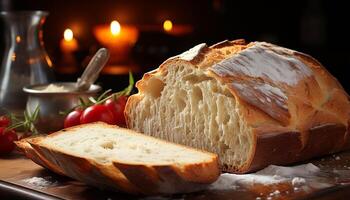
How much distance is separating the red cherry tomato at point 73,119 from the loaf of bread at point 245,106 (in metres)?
0.30

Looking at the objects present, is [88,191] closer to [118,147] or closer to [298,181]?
[118,147]

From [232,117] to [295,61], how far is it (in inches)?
16.0

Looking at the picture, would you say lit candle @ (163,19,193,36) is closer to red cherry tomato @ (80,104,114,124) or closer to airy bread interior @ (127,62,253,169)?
red cherry tomato @ (80,104,114,124)

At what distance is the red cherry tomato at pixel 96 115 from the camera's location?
2.80 metres

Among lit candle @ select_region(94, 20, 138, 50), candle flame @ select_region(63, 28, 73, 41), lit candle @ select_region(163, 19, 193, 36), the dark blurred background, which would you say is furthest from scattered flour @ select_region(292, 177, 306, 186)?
lit candle @ select_region(94, 20, 138, 50)

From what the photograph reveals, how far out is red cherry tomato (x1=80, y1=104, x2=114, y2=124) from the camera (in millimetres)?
2801

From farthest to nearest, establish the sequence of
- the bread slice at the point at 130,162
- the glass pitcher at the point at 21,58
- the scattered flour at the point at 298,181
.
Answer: the glass pitcher at the point at 21,58
the scattered flour at the point at 298,181
the bread slice at the point at 130,162

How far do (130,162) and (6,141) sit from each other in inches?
32.1

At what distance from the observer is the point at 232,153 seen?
2293 mm

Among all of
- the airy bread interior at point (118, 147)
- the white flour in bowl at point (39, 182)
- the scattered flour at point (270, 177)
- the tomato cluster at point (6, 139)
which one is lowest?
the scattered flour at point (270, 177)

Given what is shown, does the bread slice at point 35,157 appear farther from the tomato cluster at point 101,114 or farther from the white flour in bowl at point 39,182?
the tomato cluster at point 101,114

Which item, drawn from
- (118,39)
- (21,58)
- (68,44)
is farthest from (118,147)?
(68,44)

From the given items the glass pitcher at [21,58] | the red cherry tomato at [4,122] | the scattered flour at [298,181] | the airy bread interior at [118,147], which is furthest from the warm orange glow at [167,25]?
the scattered flour at [298,181]

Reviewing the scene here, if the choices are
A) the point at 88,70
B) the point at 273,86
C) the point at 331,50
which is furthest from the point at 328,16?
the point at 273,86
